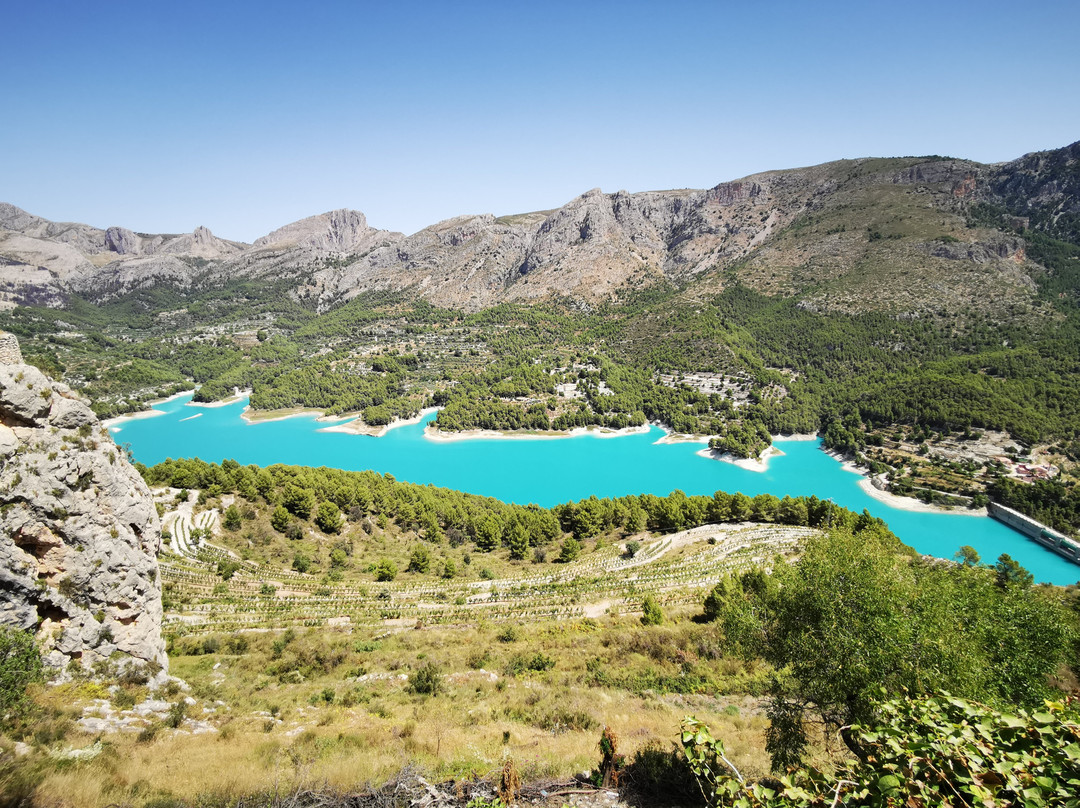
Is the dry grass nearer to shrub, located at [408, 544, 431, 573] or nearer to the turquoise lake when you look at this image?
shrub, located at [408, 544, 431, 573]

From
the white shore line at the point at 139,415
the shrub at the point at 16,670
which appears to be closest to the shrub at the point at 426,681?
the shrub at the point at 16,670

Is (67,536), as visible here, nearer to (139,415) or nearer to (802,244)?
(139,415)

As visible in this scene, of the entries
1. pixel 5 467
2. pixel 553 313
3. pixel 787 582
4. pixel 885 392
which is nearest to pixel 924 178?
pixel 885 392

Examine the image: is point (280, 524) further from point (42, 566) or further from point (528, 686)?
point (528, 686)

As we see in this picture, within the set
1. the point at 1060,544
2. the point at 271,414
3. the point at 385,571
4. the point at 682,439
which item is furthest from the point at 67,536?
the point at 271,414

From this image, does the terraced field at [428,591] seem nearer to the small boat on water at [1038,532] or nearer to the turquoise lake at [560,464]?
the turquoise lake at [560,464]
